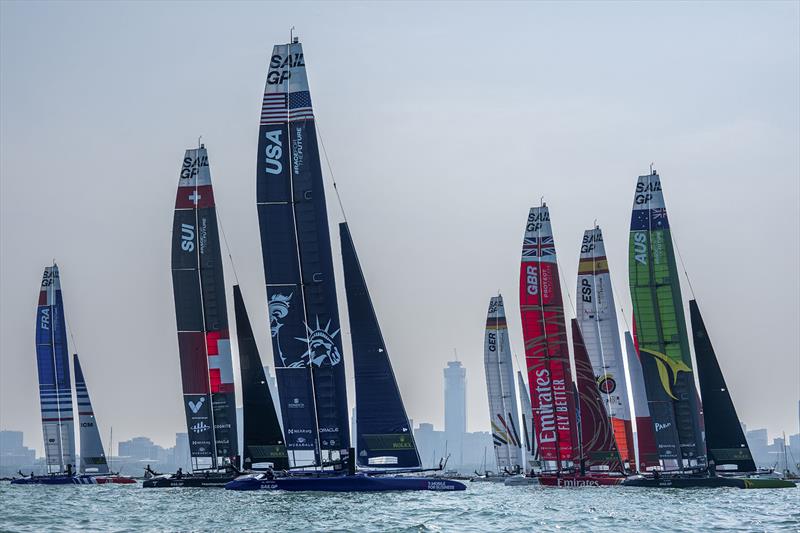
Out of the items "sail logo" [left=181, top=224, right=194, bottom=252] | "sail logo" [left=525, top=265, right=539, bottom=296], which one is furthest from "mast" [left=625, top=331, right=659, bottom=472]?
"sail logo" [left=181, top=224, right=194, bottom=252]

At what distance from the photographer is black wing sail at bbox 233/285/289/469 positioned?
2127 inches

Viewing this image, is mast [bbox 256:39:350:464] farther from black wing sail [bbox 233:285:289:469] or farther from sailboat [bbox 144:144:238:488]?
sailboat [bbox 144:144:238:488]

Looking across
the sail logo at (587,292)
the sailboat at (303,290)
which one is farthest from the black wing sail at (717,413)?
the sailboat at (303,290)

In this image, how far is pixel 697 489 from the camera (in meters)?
54.8

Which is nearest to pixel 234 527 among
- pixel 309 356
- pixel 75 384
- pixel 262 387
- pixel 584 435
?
pixel 309 356

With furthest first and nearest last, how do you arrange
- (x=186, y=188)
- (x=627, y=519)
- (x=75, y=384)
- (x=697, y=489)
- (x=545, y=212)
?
(x=75, y=384)
(x=545, y=212)
(x=186, y=188)
(x=697, y=489)
(x=627, y=519)

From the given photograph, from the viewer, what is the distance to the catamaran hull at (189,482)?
187 ft

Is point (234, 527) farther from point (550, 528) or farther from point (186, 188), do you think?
point (186, 188)

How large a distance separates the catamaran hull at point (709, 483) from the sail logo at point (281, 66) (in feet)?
79.9

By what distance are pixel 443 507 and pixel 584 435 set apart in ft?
76.9

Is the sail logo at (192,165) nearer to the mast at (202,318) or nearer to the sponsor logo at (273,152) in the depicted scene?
the mast at (202,318)

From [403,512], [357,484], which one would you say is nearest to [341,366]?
[357,484]

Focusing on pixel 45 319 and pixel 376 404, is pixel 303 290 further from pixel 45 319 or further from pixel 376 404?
pixel 45 319

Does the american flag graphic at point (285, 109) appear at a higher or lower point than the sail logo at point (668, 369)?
higher
